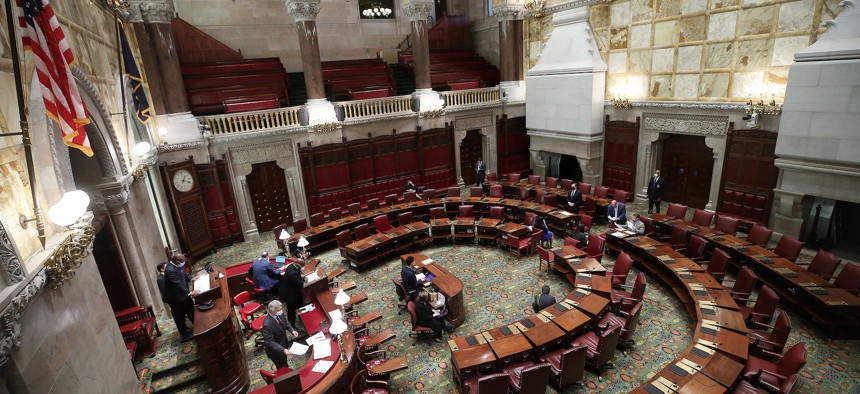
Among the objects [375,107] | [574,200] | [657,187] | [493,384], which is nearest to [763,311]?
[493,384]

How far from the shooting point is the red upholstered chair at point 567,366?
655 centimetres

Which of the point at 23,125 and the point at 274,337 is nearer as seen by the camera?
the point at 23,125

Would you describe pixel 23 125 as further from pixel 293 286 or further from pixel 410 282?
pixel 410 282

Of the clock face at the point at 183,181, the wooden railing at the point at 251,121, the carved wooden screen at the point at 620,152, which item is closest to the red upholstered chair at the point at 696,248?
the carved wooden screen at the point at 620,152

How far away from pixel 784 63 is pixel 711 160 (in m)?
3.79

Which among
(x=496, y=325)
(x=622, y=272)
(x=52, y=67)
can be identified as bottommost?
(x=496, y=325)

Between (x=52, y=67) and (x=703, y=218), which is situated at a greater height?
(x=52, y=67)

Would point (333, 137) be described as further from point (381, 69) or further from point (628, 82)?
point (628, 82)

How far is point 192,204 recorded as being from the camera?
13414 mm

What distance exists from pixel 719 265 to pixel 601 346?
14.6 feet

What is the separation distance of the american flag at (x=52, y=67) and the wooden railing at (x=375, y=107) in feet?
35.2

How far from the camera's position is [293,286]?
857 cm

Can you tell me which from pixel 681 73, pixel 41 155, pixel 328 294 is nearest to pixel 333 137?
pixel 328 294

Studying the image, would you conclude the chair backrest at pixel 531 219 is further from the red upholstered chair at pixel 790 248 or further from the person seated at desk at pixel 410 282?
the red upholstered chair at pixel 790 248
